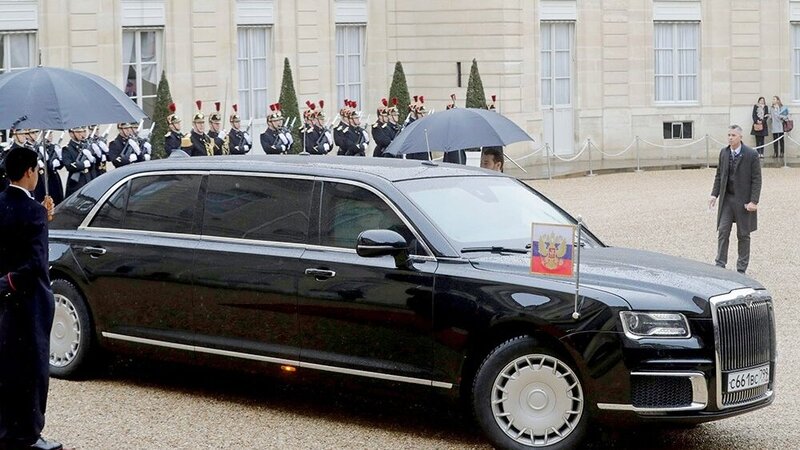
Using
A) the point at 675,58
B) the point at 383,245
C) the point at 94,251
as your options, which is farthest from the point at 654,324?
the point at 675,58

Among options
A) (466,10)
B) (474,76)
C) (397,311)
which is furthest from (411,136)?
(466,10)

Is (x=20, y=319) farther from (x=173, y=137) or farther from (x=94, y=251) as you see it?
(x=173, y=137)

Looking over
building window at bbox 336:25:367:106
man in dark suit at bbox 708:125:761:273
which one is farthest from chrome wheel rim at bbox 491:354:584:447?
building window at bbox 336:25:367:106

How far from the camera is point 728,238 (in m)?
17.1

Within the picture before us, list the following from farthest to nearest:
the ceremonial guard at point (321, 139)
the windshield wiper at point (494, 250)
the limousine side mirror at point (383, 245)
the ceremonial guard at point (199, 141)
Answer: the ceremonial guard at point (321, 139), the ceremonial guard at point (199, 141), the windshield wiper at point (494, 250), the limousine side mirror at point (383, 245)

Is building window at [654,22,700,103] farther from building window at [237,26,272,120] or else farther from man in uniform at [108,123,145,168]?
man in uniform at [108,123,145,168]

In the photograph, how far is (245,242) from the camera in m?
10.2

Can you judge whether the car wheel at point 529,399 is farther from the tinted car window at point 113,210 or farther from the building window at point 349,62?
the building window at point 349,62

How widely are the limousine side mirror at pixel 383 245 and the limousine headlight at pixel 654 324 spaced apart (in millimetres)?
1397

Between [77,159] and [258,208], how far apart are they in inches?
422

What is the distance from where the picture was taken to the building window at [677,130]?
37688 millimetres

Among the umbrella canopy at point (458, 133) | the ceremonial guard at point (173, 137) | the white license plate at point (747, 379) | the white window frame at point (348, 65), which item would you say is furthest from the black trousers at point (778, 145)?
the white license plate at point (747, 379)

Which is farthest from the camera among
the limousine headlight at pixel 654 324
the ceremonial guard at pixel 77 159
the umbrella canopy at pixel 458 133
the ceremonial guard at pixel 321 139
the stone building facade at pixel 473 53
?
the stone building facade at pixel 473 53

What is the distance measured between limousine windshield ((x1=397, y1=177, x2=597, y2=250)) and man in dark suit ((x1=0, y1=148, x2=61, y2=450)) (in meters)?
2.33
